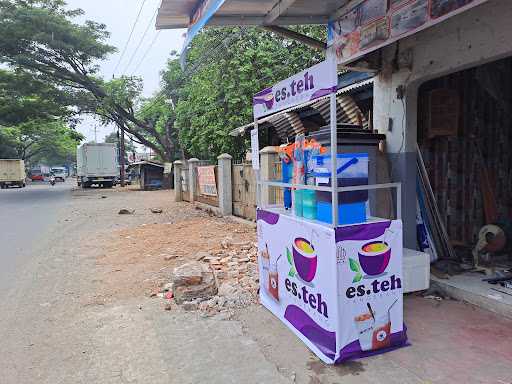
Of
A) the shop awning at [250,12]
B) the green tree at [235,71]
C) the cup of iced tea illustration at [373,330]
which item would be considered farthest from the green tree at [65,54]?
the cup of iced tea illustration at [373,330]

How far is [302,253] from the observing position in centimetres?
342

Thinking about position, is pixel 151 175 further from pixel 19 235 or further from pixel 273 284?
pixel 273 284

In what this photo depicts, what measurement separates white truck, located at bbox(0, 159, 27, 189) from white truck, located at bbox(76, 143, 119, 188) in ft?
31.7

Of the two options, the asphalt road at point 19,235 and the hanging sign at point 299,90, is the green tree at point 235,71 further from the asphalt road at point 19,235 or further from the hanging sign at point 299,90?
the hanging sign at point 299,90

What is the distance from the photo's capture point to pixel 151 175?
27.8 metres

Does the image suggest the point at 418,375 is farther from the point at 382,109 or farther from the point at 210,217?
the point at 210,217

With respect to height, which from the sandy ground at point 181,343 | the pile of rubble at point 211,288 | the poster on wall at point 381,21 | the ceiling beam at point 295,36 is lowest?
the sandy ground at point 181,343

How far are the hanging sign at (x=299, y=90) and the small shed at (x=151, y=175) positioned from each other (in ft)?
80.4

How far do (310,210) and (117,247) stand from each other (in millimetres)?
5632

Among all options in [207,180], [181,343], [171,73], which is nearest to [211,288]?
[181,343]

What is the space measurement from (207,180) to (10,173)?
30.5 metres

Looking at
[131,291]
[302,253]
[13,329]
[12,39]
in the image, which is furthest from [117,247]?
[12,39]

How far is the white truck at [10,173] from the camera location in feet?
116

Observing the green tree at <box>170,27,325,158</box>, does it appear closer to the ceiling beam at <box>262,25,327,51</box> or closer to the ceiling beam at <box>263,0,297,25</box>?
the ceiling beam at <box>262,25,327,51</box>
